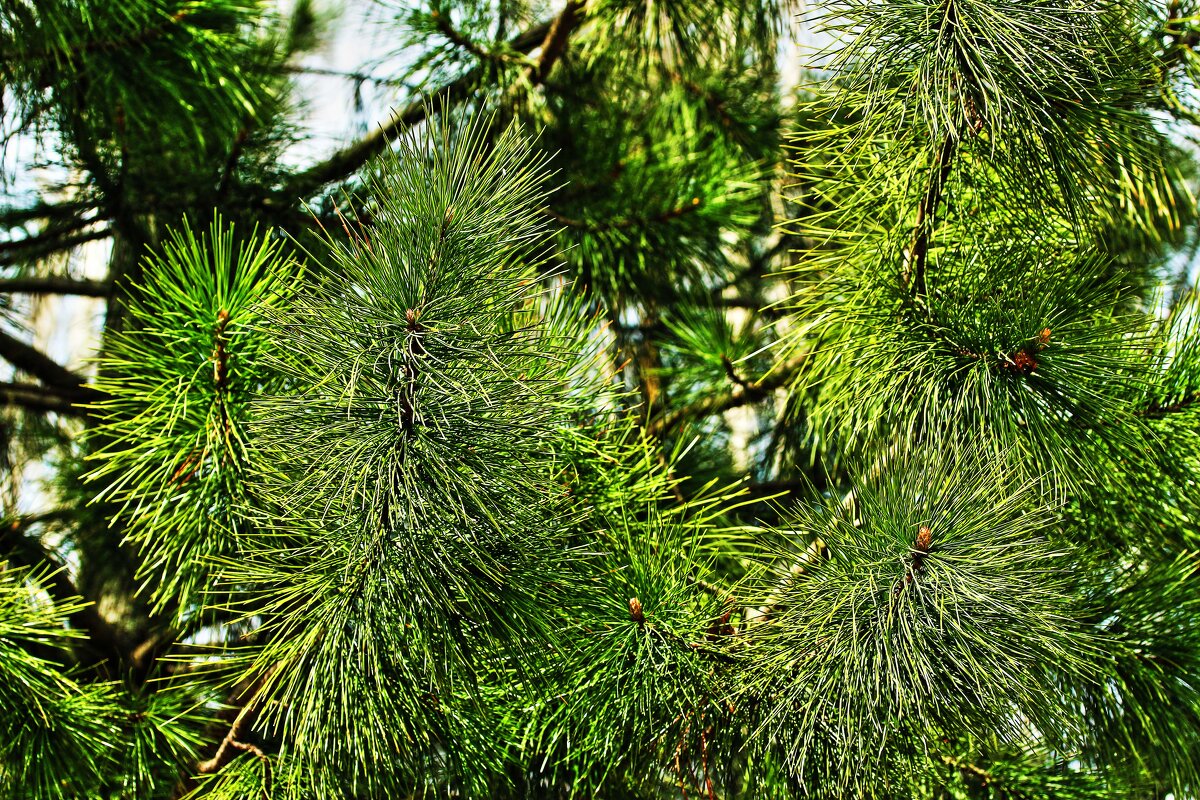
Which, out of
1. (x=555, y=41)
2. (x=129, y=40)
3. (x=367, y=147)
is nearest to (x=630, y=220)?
(x=555, y=41)

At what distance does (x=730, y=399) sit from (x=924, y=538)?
760 mm

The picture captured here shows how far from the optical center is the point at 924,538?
711 mm

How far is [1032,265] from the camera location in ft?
2.87

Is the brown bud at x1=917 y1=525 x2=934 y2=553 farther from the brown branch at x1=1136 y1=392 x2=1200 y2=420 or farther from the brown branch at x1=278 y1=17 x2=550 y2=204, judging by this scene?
the brown branch at x1=278 y1=17 x2=550 y2=204

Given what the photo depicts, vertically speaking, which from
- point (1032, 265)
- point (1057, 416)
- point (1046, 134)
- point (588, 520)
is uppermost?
point (1046, 134)

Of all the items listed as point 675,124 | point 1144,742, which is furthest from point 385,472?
point 675,124

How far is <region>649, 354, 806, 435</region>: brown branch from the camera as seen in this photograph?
4.41ft

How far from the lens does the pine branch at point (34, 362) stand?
148cm

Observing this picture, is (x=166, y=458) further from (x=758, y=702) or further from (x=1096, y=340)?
(x=1096, y=340)

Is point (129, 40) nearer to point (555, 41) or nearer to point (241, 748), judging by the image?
point (555, 41)

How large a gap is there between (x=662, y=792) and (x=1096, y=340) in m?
0.59

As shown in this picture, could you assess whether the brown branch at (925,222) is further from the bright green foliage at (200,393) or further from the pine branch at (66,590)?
the pine branch at (66,590)

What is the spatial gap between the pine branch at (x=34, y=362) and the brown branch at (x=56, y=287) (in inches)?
5.9

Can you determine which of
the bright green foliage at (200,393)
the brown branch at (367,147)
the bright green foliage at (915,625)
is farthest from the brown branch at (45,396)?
the bright green foliage at (915,625)
